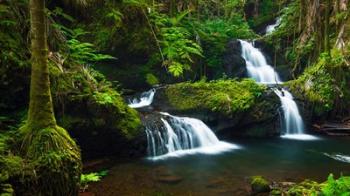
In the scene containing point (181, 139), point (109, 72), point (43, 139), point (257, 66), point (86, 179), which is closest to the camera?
point (43, 139)

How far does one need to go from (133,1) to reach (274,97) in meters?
5.47

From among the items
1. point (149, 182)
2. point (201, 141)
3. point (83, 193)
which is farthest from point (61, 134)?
point (201, 141)

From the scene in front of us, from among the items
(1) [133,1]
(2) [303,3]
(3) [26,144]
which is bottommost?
(3) [26,144]

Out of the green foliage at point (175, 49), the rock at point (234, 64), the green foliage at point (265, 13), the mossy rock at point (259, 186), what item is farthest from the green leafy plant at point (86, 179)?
the green foliage at point (265, 13)

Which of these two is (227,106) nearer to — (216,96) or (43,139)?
(216,96)

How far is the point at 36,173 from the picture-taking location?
4.98m

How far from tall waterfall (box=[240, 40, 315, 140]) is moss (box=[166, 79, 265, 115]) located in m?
1.19

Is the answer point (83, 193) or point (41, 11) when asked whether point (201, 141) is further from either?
point (41, 11)

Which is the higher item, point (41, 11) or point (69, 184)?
point (41, 11)

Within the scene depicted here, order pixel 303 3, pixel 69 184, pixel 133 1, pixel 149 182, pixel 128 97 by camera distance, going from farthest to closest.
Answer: pixel 128 97, pixel 133 1, pixel 303 3, pixel 149 182, pixel 69 184

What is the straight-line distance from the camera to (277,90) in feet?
45.6

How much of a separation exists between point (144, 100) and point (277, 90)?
15.7ft

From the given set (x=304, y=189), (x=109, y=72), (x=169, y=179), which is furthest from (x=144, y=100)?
(x=304, y=189)

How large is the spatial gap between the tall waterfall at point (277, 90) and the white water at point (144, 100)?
4.37 m
